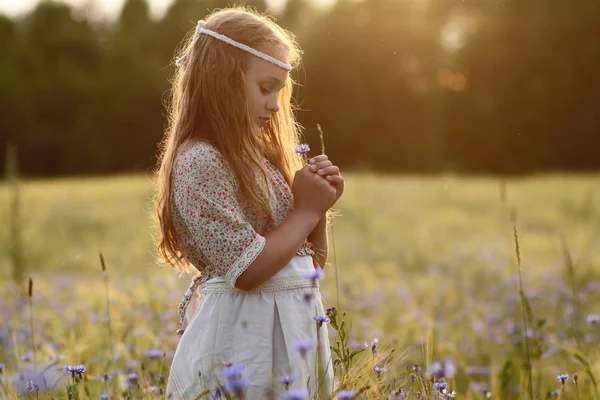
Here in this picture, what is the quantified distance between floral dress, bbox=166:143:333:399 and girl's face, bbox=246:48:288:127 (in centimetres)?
21

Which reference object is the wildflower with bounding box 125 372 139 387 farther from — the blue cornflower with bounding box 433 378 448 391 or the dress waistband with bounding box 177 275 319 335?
the blue cornflower with bounding box 433 378 448 391

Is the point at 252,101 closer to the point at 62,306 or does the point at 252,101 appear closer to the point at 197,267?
the point at 197,267

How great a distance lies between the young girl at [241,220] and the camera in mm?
2100

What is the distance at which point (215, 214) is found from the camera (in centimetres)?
211

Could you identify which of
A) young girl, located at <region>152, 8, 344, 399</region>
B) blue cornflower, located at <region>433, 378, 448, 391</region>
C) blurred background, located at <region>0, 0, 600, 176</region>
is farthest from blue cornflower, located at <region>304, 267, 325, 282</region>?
blurred background, located at <region>0, 0, 600, 176</region>

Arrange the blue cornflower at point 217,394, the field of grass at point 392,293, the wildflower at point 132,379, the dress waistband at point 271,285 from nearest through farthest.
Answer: the blue cornflower at point 217,394, the dress waistband at point 271,285, the wildflower at point 132,379, the field of grass at point 392,293

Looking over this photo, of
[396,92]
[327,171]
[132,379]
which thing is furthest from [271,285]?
[396,92]

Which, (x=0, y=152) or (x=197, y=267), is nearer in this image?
(x=197, y=267)

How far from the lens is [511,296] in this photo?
601 centimetres

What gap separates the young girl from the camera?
82.7 inches

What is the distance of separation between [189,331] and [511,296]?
14.2 ft

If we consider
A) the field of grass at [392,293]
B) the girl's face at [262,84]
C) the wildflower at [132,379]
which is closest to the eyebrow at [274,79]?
the girl's face at [262,84]

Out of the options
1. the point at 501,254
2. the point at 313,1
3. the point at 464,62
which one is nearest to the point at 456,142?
the point at 464,62

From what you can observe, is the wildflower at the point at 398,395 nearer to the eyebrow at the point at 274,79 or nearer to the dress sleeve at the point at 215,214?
the dress sleeve at the point at 215,214
